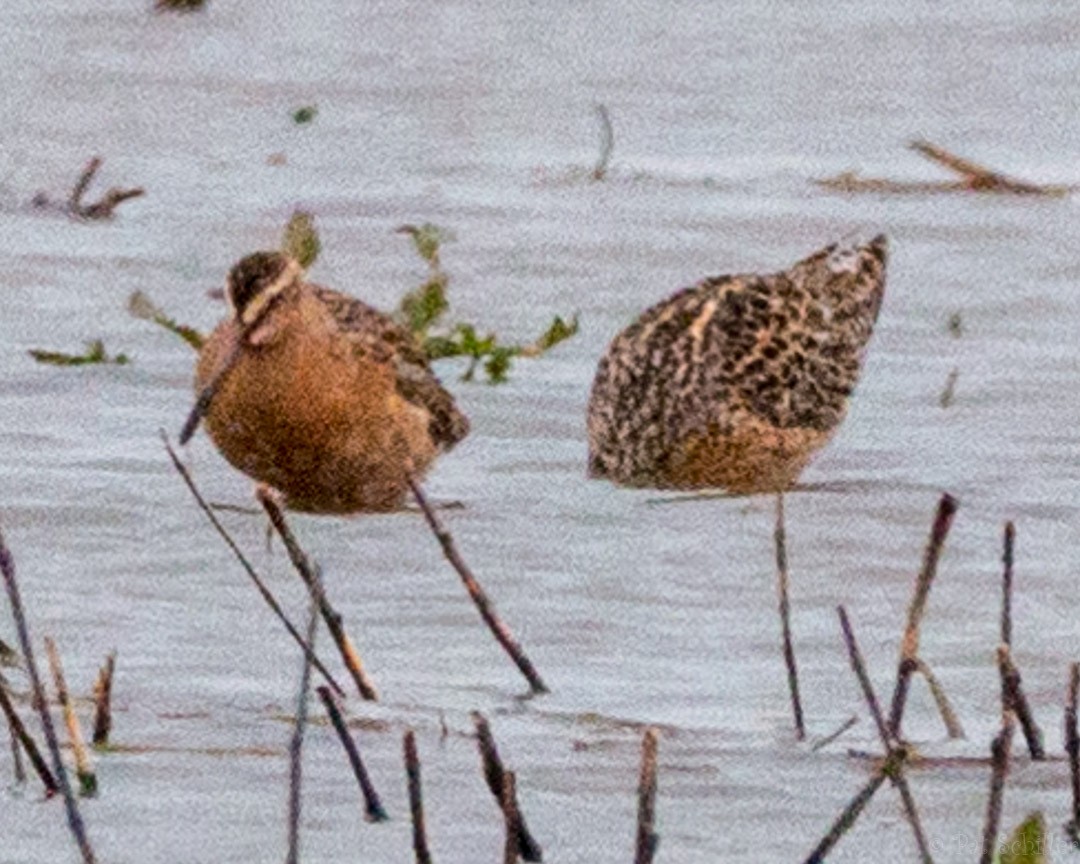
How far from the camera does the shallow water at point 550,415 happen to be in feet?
20.6

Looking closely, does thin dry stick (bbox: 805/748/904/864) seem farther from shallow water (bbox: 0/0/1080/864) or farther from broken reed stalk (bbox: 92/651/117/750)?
broken reed stalk (bbox: 92/651/117/750)

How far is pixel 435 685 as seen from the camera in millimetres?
7074

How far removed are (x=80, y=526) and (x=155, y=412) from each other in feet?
4.25

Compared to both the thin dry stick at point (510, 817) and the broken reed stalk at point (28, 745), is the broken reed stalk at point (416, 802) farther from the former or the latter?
the broken reed stalk at point (28, 745)

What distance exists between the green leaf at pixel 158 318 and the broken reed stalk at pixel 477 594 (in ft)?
10.5

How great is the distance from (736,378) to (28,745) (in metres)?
4.33

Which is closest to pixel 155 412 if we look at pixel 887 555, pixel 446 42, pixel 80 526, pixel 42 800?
pixel 80 526

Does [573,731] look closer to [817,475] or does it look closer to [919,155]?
[817,475]

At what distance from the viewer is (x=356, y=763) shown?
18.8 feet

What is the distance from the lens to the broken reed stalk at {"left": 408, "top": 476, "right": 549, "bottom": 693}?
20.6 feet

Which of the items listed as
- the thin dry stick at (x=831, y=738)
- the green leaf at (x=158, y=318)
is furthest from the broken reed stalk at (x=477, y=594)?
the green leaf at (x=158, y=318)

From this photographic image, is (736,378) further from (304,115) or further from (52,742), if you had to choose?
(52,742)

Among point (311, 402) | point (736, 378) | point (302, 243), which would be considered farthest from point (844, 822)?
point (302, 243)

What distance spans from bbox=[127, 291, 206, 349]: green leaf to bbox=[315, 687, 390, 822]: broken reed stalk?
13.0 ft
